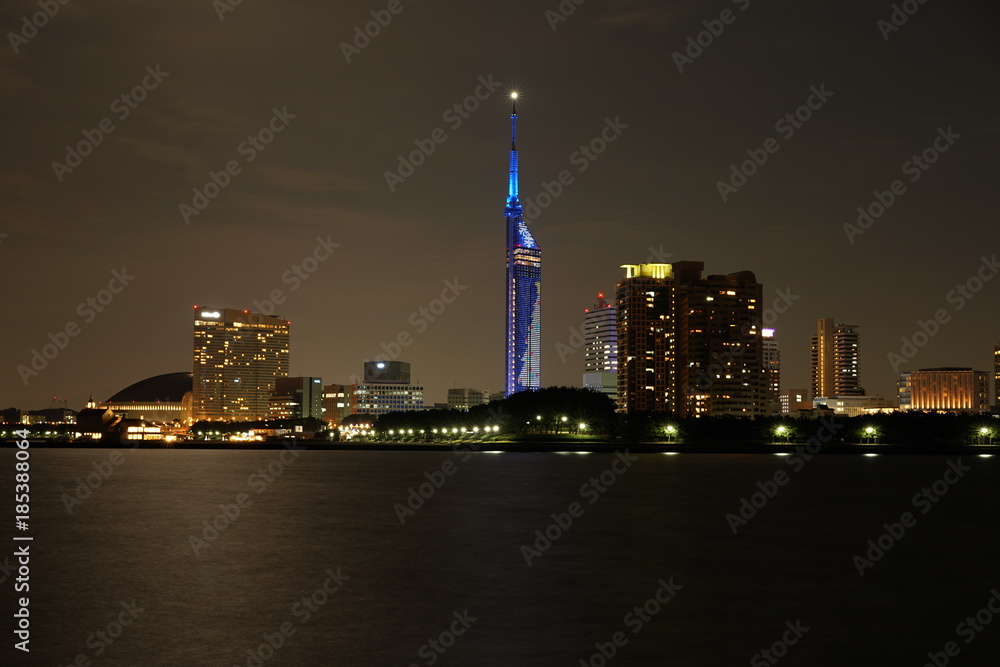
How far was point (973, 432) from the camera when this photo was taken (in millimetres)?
192125

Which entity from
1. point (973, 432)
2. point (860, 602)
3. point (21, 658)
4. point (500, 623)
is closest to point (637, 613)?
point (500, 623)

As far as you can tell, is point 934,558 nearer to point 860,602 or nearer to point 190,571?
point 860,602

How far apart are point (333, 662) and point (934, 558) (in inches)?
1194
